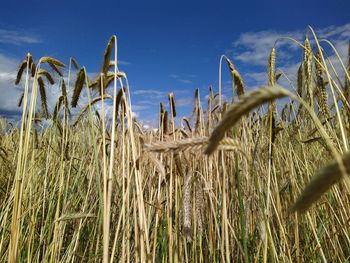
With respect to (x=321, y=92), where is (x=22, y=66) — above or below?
above

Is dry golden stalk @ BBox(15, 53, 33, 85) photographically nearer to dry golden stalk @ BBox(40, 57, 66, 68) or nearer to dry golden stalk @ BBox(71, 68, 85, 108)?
dry golden stalk @ BBox(40, 57, 66, 68)

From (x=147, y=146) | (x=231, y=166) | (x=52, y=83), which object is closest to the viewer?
(x=147, y=146)

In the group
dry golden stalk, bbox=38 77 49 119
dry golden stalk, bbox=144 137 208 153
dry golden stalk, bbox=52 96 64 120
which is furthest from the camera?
dry golden stalk, bbox=52 96 64 120

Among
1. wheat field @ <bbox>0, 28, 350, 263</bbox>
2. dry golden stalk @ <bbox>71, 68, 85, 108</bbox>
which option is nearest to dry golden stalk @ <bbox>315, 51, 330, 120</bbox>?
wheat field @ <bbox>0, 28, 350, 263</bbox>

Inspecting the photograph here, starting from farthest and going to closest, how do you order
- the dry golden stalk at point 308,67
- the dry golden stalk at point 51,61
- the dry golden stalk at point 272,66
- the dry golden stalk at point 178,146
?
the dry golden stalk at point 51,61 < the dry golden stalk at point 308,67 < the dry golden stalk at point 272,66 < the dry golden stalk at point 178,146

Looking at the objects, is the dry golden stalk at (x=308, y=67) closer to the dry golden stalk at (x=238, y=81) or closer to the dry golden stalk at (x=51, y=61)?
the dry golden stalk at (x=238, y=81)

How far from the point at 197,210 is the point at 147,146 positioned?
111cm

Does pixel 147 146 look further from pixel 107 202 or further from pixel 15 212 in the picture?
pixel 15 212

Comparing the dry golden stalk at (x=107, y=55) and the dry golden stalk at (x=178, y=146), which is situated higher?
the dry golden stalk at (x=107, y=55)

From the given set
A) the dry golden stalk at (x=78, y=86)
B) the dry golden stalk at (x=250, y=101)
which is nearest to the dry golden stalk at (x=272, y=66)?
the dry golden stalk at (x=78, y=86)

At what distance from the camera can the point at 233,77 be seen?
1815 mm

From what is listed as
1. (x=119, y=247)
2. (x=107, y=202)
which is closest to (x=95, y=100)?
(x=107, y=202)

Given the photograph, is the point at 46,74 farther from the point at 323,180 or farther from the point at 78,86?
the point at 323,180

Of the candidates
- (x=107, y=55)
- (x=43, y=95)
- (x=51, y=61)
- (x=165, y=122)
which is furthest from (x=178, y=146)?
(x=43, y=95)
